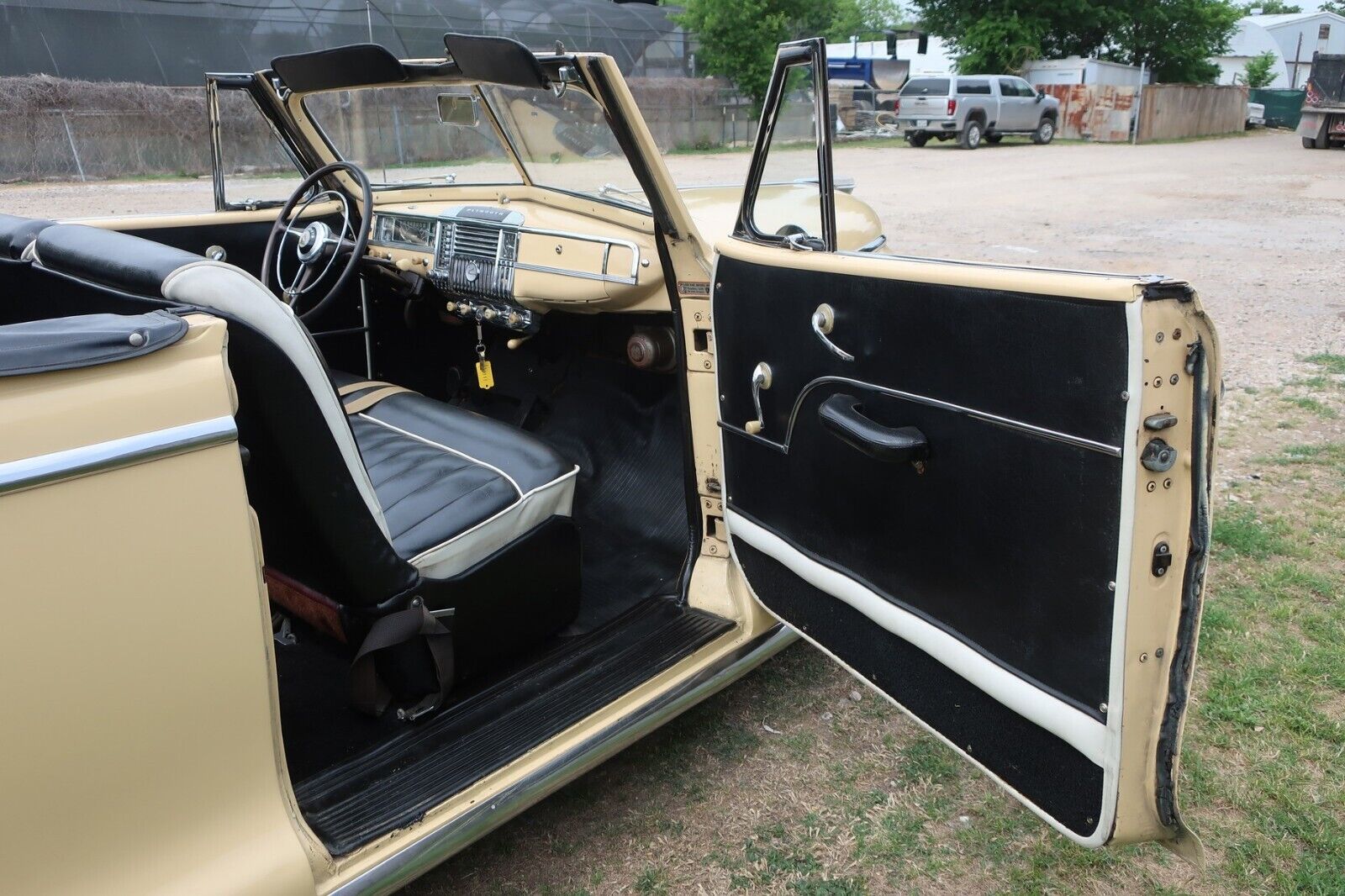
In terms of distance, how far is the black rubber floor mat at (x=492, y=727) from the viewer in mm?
1831

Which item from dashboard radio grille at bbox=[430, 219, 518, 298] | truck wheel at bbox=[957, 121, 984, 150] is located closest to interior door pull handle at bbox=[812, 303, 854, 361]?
dashboard radio grille at bbox=[430, 219, 518, 298]

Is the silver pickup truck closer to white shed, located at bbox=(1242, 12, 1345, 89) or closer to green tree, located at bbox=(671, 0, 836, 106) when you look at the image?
green tree, located at bbox=(671, 0, 836, 106)

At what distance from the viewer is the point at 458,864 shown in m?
2.19

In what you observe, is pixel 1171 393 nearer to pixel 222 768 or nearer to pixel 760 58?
pixel 222 768

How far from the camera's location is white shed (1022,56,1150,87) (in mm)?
29062

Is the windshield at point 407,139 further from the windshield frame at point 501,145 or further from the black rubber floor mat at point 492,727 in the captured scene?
the black rubber floor mat at point 492,727

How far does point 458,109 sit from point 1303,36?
2167 inches

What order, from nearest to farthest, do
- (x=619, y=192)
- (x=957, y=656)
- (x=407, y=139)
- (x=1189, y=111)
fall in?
(x=957, y=656), (x=619, y=192), (x=407, y=139), (x=1189, y=111)

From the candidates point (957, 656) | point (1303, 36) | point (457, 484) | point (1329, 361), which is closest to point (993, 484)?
point (957, 656)

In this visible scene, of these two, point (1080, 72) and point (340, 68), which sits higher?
point (1080, 72)

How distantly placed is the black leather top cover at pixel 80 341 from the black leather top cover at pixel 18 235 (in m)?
0.82

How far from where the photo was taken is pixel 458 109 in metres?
3.12

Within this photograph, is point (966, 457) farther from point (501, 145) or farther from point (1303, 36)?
point (1303, 36)

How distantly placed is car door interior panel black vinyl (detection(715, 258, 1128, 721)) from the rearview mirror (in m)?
1.38
